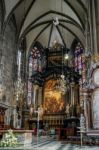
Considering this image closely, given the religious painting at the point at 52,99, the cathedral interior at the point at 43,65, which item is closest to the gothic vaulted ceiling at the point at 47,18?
the cathedral interior at the point at 43,65

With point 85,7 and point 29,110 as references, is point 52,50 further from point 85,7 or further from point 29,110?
point 85,7

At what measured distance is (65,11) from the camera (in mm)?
22500

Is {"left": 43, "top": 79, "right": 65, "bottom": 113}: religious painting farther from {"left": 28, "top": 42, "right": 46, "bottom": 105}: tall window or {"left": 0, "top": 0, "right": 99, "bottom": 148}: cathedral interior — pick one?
{"left": 28, "top": 42, "right": 46, "bottom": 105}: tall window

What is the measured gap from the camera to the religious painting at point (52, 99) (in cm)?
2555

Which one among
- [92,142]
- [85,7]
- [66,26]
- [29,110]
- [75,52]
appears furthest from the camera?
[75,52]

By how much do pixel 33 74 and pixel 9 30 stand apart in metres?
6.76

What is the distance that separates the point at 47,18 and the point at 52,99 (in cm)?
913

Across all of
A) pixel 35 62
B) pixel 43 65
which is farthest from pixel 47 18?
pixel 43 65

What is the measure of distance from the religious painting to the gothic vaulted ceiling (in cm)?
546

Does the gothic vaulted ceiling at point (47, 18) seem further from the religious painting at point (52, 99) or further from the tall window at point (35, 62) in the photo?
the religious painting at point (52, 99)

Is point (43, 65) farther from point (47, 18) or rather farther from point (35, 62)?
point (47, 18)

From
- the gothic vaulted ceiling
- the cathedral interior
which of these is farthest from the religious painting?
the gothic vaulted ceiling

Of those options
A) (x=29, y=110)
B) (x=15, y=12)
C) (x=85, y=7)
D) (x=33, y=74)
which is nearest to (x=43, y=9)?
(x=15, y=12)

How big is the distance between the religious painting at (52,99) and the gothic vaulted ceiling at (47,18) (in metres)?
5.46
